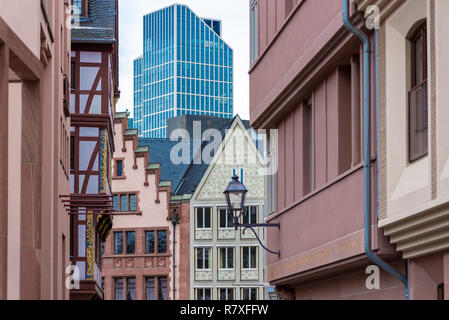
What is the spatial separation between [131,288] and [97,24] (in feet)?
74.2

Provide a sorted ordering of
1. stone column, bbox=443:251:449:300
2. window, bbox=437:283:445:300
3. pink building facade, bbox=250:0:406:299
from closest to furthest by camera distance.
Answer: stone column, bbox=443:251:449:300 < window, bbox=437:283:445:300 < pink building facade, bbox=250:0:406:299

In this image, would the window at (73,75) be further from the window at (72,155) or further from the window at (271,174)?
the window at (271,174)

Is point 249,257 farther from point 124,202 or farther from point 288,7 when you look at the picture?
point 288,7

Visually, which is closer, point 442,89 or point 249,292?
point 442,89

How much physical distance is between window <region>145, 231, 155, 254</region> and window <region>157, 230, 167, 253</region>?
0.32 meters

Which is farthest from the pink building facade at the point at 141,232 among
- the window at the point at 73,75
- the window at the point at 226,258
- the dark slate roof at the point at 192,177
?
the window at the point at 73,75

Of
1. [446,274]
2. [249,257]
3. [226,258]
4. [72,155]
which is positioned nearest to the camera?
[446,274]

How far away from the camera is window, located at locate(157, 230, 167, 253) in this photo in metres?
60.2

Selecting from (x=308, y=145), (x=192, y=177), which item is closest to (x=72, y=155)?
(x=308, y=145)

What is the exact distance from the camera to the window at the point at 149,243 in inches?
2373

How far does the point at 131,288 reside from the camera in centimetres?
6031

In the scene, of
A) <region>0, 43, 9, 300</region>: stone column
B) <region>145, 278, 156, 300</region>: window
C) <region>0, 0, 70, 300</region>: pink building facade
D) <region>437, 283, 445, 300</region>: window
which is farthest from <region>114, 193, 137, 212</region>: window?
<region>437, 283, 445, 300</region>: window

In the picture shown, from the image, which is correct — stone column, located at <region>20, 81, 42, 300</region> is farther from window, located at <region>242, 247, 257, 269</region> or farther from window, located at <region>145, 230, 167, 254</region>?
window, located at <region>145, 230, 167, 254</region>

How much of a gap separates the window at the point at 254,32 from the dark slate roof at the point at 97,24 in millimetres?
17456
